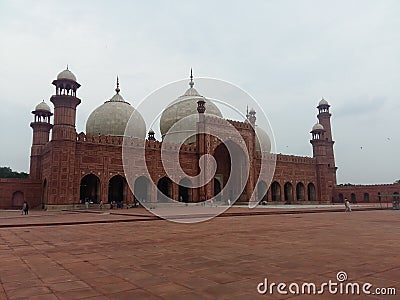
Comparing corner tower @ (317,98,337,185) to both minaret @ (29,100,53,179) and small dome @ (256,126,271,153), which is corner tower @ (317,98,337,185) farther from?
minaret @ (29,100,53,179)

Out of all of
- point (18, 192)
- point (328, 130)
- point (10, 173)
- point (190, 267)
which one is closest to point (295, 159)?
point (328, 130)

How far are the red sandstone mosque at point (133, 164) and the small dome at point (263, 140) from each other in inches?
4.3

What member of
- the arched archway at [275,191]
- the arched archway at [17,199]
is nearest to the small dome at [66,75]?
the arched archway at [17,199]

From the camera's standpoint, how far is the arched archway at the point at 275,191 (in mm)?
29663

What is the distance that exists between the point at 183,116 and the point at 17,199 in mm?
13653

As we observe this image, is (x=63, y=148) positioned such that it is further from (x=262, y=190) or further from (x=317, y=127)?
(x=317, y=127)

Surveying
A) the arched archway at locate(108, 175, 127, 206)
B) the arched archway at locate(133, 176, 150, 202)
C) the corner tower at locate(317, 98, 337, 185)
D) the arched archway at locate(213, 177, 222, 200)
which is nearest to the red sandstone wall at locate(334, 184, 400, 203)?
the corner tower at locate(317, 98, 337, 185)

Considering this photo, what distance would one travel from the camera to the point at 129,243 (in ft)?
16.4

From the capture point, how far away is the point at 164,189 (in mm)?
23422

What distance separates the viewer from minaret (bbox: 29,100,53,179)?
22562 millimetres

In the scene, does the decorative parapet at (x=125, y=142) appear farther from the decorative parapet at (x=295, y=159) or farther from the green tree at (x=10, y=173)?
the green tree at (x=10, y=173)

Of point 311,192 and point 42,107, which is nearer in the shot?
point 42,107

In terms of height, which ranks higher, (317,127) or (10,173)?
(317,127)

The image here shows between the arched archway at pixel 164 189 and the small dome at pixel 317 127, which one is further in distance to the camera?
the small dome at pixel 317 127
